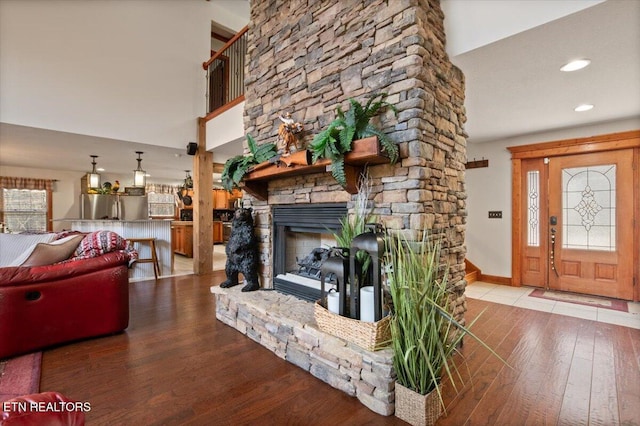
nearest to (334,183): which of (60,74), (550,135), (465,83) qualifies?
(465,83)

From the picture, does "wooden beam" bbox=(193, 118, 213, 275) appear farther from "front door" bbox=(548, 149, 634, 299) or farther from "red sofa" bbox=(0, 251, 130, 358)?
"front door" bbox=(548, 149, 634, 299)

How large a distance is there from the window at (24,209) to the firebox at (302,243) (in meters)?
7.26

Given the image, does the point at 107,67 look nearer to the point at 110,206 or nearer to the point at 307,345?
the point at 110,206

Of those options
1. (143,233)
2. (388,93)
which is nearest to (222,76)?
(143,233)

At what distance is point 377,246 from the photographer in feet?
5.93

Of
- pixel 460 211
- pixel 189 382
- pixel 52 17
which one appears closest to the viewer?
pixel 189 382

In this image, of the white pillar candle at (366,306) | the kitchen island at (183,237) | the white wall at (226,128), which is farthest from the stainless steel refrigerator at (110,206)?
the white pillar candle at (366,306)

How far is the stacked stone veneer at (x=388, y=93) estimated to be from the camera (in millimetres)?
1985

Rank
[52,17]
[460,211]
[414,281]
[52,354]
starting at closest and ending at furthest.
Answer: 1. [414,281]
2. [52,354]
3. [460,211]
4. [52,17]

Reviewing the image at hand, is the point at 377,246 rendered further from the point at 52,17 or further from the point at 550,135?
the point at 52,17

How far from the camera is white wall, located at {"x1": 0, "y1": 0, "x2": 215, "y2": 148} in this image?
146 inches

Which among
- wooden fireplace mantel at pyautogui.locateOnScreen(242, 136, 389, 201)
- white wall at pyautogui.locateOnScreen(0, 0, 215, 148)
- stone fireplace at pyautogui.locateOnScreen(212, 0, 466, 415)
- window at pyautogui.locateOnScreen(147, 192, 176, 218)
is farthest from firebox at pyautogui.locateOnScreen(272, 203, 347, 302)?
window at pyautogui.locateOnScreen(147, 192, 176, 218)

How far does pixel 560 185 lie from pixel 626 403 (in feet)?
10.5

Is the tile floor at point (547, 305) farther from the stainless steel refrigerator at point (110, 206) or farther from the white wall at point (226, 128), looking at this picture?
the stainless steel refrigerator at point (110, 206)
